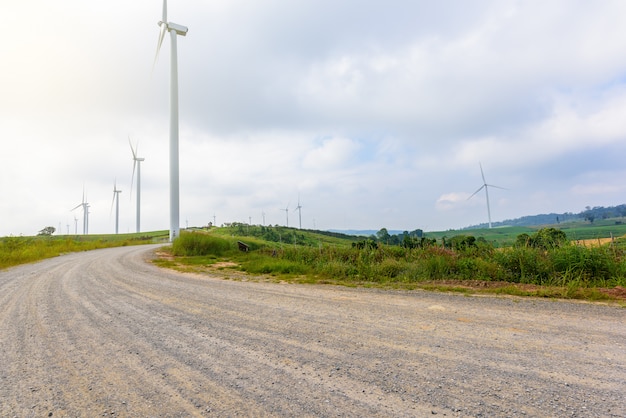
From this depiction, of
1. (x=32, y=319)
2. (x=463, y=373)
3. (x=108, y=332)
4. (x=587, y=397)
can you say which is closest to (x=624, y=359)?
(x=587, y=397)

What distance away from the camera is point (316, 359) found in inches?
148

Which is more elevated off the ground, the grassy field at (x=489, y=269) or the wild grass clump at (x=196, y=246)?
the wild grass clump at (x=196, y=246)

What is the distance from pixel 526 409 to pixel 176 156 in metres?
37.4

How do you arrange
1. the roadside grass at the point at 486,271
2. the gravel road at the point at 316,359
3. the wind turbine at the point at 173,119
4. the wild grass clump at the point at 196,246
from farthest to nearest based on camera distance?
the wind turbine at the point at 173,119 < the wild grass clump at the point at 196,246 < the roadside grass at the point at 486,271 < the gravel road at the point at 316,359

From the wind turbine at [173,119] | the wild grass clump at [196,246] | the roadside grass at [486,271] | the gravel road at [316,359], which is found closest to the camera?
the gravel road at [316,359]

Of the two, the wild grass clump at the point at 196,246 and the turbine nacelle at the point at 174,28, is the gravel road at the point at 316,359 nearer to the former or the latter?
the wild grass clump at the point at 196,246

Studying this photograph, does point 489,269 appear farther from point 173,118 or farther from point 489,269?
point 173,118

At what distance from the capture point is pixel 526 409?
2.62m

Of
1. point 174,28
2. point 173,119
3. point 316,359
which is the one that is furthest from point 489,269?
point 174,28

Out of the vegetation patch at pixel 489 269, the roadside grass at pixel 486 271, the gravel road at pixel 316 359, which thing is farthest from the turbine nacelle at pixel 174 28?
the gravel road at pixel 316 359

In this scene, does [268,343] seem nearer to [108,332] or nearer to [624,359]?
[108,332]

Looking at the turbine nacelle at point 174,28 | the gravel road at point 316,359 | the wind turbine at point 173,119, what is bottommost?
the gravel road at point 316,359

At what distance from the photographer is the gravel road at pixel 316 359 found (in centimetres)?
281

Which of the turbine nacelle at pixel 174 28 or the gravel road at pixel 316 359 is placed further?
the turbine nacelle at pixel 174 28
